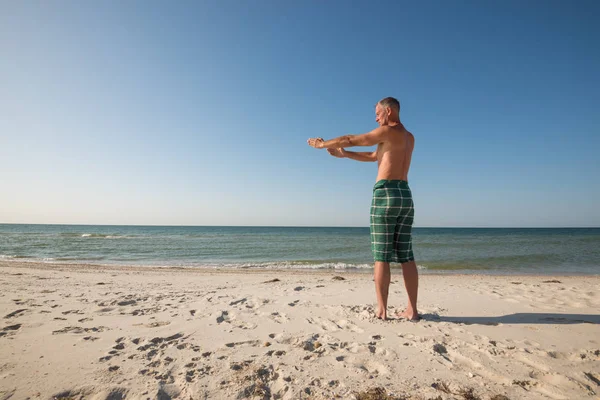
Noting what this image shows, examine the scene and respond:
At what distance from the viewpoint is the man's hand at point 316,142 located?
10.1 feet

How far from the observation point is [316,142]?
3133 mm

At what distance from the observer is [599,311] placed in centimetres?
338

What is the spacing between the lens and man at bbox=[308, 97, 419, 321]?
2785mm

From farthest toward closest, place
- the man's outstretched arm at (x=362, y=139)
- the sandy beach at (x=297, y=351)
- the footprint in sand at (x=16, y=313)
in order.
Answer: the footprint in sand at (x=16, y=313)
the man's outstretched arm at (x=362, y=139)
the sandy beach at (x=297, y=351)

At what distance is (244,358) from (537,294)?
185 inches

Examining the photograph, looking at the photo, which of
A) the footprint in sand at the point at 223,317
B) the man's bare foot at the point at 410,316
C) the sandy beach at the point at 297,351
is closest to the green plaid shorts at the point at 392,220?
the man's bare foot at the point at 410,316

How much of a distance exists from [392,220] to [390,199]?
21 centimetres

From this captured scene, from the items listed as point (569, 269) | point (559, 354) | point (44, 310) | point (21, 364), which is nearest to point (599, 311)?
point (559, 354)

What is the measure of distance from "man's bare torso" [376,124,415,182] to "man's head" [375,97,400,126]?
0.11 meters

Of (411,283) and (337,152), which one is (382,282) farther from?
(337,152)

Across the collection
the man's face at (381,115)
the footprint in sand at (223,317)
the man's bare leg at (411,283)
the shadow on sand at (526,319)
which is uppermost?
the man's face at (381,115)

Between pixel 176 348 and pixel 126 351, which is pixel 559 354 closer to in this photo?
pixel 176 348

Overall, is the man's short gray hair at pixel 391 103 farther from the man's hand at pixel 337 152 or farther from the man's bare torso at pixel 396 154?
the man's hand at pixel 337 152

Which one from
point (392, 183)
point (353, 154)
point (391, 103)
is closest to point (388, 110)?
point (391, 103)
